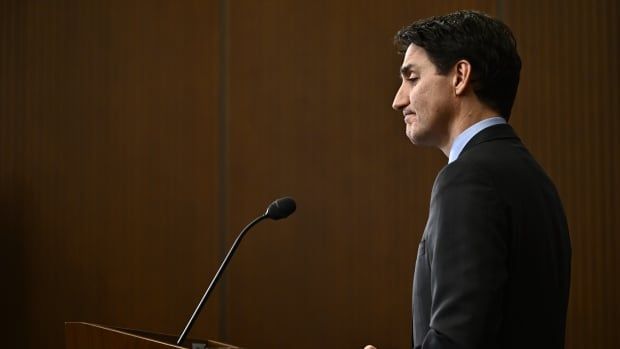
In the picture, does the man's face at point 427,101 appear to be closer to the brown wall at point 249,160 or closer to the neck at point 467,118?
the neck at point 467,118

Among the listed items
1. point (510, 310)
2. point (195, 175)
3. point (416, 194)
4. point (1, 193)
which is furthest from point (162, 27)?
point (510, 310)

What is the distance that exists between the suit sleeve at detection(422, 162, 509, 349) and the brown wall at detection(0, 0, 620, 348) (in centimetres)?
201

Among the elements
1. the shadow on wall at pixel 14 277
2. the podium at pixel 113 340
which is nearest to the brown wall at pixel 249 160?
the shadow on wall at pixel 14 277

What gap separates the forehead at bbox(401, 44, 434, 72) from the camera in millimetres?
1502

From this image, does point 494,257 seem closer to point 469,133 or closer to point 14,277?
point 469,133

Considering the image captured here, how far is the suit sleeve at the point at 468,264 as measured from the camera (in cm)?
119

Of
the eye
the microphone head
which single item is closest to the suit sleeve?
the eye

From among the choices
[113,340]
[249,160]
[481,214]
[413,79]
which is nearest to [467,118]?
[413,79]

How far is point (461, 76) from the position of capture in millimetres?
1458

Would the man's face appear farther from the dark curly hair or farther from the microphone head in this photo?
the microphone head

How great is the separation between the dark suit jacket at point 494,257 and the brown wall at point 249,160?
6.19 feet

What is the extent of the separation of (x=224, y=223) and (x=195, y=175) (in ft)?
0.96

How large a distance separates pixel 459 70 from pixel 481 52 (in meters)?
0.06

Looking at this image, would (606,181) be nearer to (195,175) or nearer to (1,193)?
(195,175)
